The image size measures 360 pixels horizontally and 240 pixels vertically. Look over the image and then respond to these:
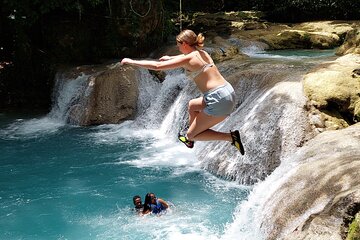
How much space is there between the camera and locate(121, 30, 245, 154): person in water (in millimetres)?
4590

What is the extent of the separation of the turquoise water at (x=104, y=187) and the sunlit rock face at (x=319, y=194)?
137 cm

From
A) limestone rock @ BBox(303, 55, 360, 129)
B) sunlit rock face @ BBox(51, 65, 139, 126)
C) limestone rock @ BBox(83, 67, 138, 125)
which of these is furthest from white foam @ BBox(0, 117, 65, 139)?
limestone rock @ BBox(303, 55, 360, 129)

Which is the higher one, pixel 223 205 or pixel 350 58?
pixel 350 58

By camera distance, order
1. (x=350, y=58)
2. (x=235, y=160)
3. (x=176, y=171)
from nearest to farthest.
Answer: (x=235, y=160), (x=176, y=171), (x=350, y=58)

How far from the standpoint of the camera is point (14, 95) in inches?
580

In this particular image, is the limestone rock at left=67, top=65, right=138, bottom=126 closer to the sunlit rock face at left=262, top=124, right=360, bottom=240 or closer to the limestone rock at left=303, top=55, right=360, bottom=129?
the limestone rock at left=303, top=55, right=360, bottom=129

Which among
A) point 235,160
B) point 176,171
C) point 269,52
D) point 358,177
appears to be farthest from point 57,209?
point 269,52

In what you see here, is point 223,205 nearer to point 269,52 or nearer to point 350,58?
point 350,58

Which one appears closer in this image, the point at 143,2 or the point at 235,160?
the point at 235,160

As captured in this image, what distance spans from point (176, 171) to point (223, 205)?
1.78 metres

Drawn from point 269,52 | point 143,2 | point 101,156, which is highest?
point 143,2

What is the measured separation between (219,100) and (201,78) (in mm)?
294

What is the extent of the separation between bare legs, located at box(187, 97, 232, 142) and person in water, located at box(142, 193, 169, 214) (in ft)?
6.33

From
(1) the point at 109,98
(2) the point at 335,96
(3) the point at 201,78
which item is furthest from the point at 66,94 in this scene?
(3) the point at 201,78
